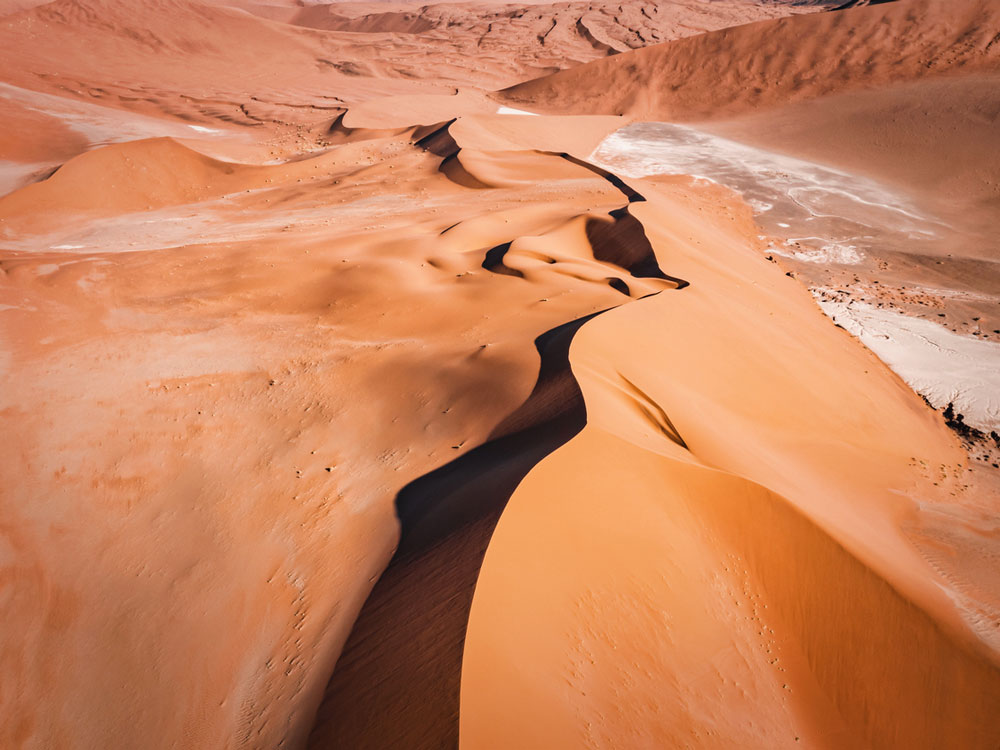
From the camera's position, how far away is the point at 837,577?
3.12 m

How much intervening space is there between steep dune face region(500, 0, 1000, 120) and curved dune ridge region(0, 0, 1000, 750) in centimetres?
1056

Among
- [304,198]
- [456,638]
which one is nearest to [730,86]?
[304,198]

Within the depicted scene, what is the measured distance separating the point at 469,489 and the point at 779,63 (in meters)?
21.1

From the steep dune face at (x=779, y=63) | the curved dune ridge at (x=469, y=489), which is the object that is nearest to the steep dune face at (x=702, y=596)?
the curved dune ridge at (x=469, y=489)

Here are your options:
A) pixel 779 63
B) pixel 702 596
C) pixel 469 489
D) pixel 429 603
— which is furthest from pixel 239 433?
pixel 779 63

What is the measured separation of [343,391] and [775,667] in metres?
3.42

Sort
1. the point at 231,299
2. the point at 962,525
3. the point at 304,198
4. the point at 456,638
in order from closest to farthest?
the point at 456,638 → the point at 962,525 → the point at 231,299 → the point at 304,198

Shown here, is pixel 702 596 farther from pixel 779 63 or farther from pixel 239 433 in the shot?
pixel 779 63

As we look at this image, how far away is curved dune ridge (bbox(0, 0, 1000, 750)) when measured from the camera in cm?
239

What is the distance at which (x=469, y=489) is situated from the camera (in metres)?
3.17

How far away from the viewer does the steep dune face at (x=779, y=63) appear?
16.7 meters

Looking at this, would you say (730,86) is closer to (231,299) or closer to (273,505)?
(231,299)

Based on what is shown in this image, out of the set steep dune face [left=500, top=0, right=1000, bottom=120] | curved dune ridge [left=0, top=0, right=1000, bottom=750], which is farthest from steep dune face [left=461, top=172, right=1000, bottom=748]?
steep dune face [left=500, top=0, right=1000, bottom=120]

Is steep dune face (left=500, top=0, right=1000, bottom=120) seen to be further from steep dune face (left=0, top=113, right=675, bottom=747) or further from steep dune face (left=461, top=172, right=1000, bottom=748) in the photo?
steep dune face (left=461, top=172, right=1000, bottom=748)
